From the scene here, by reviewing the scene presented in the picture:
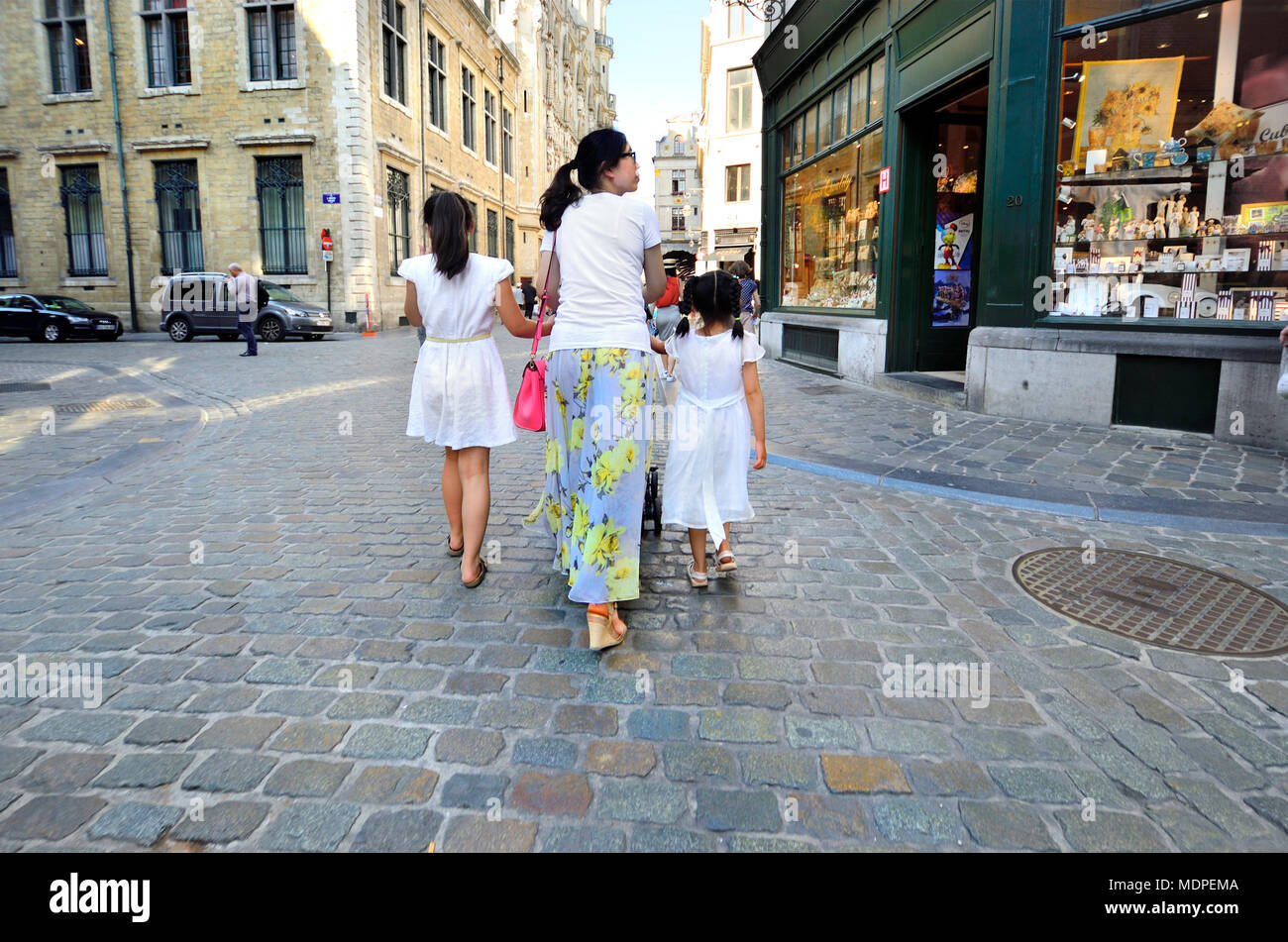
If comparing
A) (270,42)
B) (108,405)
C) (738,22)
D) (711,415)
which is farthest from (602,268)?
(738,22)

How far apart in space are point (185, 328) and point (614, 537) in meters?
21.7

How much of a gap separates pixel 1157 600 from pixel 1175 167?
589 centimetres

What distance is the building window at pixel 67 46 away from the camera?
2434cm

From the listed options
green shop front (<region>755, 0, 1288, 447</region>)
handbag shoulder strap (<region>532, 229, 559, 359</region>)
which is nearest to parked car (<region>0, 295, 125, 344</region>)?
green shop front (<region>755, 0, 1288, 447</region>)

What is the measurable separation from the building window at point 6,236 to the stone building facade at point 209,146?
3.0 inches

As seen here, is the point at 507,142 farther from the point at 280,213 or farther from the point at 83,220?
the point at 83,220

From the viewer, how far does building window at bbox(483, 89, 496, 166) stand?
118ft

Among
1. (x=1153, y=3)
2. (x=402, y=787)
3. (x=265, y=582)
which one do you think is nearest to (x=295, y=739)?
(x=402, y=787)

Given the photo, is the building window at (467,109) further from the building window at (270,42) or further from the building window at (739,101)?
the building window at (739,101)

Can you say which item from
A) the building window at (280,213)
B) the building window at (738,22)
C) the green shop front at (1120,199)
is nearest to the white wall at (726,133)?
the building window at (738,22)

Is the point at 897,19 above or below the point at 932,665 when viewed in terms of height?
above

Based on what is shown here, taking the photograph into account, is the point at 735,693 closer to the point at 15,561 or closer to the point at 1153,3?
the point at 15,561

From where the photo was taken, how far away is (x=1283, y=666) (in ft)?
9.84

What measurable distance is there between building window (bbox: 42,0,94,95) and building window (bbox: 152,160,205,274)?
3879mm
